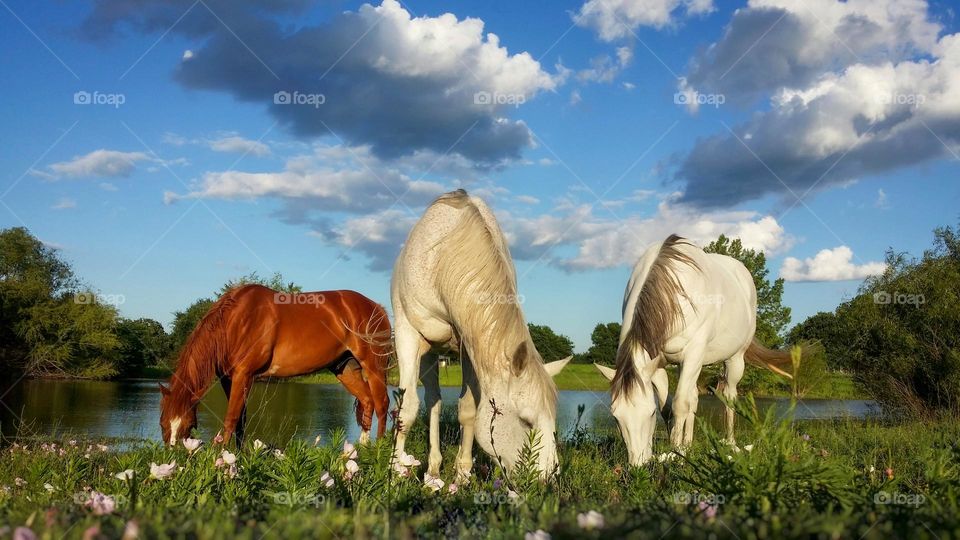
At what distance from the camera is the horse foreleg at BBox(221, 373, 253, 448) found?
25.1 ft

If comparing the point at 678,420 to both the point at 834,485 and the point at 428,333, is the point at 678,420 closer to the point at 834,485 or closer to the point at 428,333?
the point at 428,333

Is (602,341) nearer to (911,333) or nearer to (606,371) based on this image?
(911,333)

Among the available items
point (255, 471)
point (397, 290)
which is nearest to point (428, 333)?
point (397, 290)

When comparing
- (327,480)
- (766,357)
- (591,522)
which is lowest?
(327,480)

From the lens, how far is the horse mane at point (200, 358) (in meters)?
7.50

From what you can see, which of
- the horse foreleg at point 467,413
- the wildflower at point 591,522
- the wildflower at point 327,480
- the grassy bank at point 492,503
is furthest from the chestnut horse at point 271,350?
the wildflower at point 591,522

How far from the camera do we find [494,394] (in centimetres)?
498

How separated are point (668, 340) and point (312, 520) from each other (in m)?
6.14

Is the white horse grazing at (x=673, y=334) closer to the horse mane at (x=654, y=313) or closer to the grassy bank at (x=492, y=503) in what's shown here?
the horse mane at (x=654, y=313)

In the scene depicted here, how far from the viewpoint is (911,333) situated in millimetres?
14930

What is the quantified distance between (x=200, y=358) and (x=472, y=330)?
413 centimetres

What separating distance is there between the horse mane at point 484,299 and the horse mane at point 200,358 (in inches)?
141

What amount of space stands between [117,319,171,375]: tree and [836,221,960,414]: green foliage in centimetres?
3875

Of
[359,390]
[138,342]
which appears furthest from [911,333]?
[138,342]
